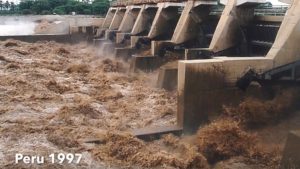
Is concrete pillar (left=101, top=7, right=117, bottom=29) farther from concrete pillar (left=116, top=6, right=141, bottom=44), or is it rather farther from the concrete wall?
concrete pillar (left=116, top=6, right=141, bottom=44)

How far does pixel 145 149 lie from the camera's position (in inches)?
274

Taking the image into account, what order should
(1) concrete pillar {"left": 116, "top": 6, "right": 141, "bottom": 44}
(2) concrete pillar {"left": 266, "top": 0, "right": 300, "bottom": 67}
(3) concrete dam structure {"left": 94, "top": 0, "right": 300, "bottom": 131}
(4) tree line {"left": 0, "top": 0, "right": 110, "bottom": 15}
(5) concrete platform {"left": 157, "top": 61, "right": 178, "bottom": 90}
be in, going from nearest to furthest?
(3) concrete dam structure {"left": 94, "top": 0, "right": 300, "bottom": 131}
(2) concrete pillar {"left": 266, "top": 0, "right": 300, "bottom": 67}
(5) concrete platform {"left": 157, "top": 61, "right": 178, "bottom": 90}
(1) concrete pillar {"left": 116, "top": 6, "right": 141, "bottom": 44}
(4) tree line {"left": 0, "top": 0, "right": 110, "bottom": 15}

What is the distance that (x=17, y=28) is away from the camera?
99.3 ft

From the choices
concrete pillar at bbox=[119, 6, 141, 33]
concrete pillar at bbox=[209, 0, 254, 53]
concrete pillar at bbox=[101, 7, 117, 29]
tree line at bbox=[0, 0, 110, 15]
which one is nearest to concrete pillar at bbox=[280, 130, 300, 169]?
concrete pillar at bbox=[209, 0, 254, 53]

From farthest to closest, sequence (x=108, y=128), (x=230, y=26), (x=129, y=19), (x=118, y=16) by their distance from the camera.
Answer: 1. (x=118, y=16)
2. (x=129, y=19)
3. (x=230, y=26)
4. (x=108, y=128)

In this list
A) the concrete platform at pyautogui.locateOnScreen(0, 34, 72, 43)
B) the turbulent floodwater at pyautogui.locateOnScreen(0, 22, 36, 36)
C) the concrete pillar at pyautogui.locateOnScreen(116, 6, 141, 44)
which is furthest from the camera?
the turbulent floodwater at pyautogui.locateOnScreen(0, 22, 36, 36)

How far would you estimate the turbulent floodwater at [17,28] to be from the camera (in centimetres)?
2959

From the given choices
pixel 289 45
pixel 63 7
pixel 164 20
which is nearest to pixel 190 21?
pixel 164 20

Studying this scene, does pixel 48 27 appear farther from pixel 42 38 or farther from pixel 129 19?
pixel 129 19

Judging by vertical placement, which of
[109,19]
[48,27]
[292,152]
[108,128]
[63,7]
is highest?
[63,7]

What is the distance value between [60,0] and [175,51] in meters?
31.1

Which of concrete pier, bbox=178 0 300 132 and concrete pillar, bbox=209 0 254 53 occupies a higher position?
concrete pillar, bbox=209 0 254 53

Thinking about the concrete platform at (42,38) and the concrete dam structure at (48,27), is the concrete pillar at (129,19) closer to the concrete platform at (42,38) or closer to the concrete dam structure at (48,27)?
the concrete dam structure at (48,27)

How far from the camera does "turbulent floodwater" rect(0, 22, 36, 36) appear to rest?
97.1 feet
